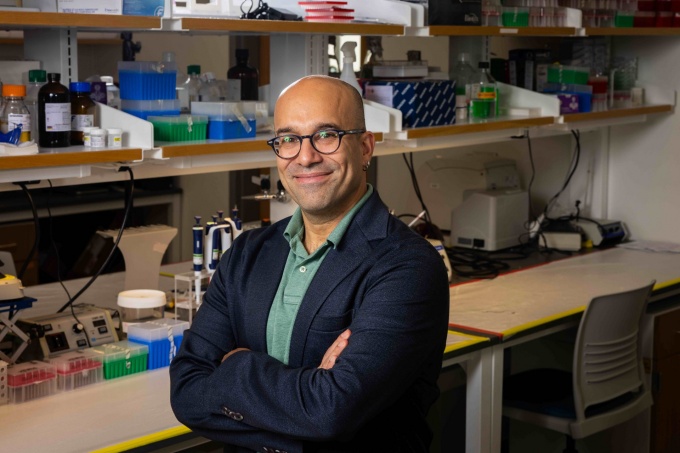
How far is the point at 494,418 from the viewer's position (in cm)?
310

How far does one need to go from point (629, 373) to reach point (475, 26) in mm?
1323

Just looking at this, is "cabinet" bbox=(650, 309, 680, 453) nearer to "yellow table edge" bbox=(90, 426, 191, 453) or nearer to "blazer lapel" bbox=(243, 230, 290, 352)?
"yellow table edge" bbox=(90, 426, 191, 453)

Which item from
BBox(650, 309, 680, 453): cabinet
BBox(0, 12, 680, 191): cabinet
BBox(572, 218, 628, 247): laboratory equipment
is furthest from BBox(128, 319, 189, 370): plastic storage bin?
BBox(572, 218, 628, 247): laboratory equipment

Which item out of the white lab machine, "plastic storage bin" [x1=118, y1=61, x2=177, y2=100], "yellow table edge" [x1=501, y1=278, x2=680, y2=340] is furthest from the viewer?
the white lab machine

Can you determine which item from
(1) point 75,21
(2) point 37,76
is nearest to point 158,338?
(2) point 37,76

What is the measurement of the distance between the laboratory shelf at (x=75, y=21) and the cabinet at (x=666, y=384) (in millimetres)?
2344

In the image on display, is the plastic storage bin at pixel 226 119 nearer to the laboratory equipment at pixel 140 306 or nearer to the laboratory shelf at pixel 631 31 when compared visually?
the laboratory equipment at pixel 140 306

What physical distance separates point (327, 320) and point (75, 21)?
3.47 feet

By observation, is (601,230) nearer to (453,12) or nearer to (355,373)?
(453,12)

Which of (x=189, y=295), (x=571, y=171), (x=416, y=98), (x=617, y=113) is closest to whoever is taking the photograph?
(x=189, y=295)

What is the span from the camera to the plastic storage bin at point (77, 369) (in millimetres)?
2414

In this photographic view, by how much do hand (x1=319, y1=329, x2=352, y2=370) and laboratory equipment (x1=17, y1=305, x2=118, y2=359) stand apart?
3.71 ft

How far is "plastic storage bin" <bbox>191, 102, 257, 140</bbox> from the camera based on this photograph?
2.71 meters

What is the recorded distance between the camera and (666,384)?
3885 mm
